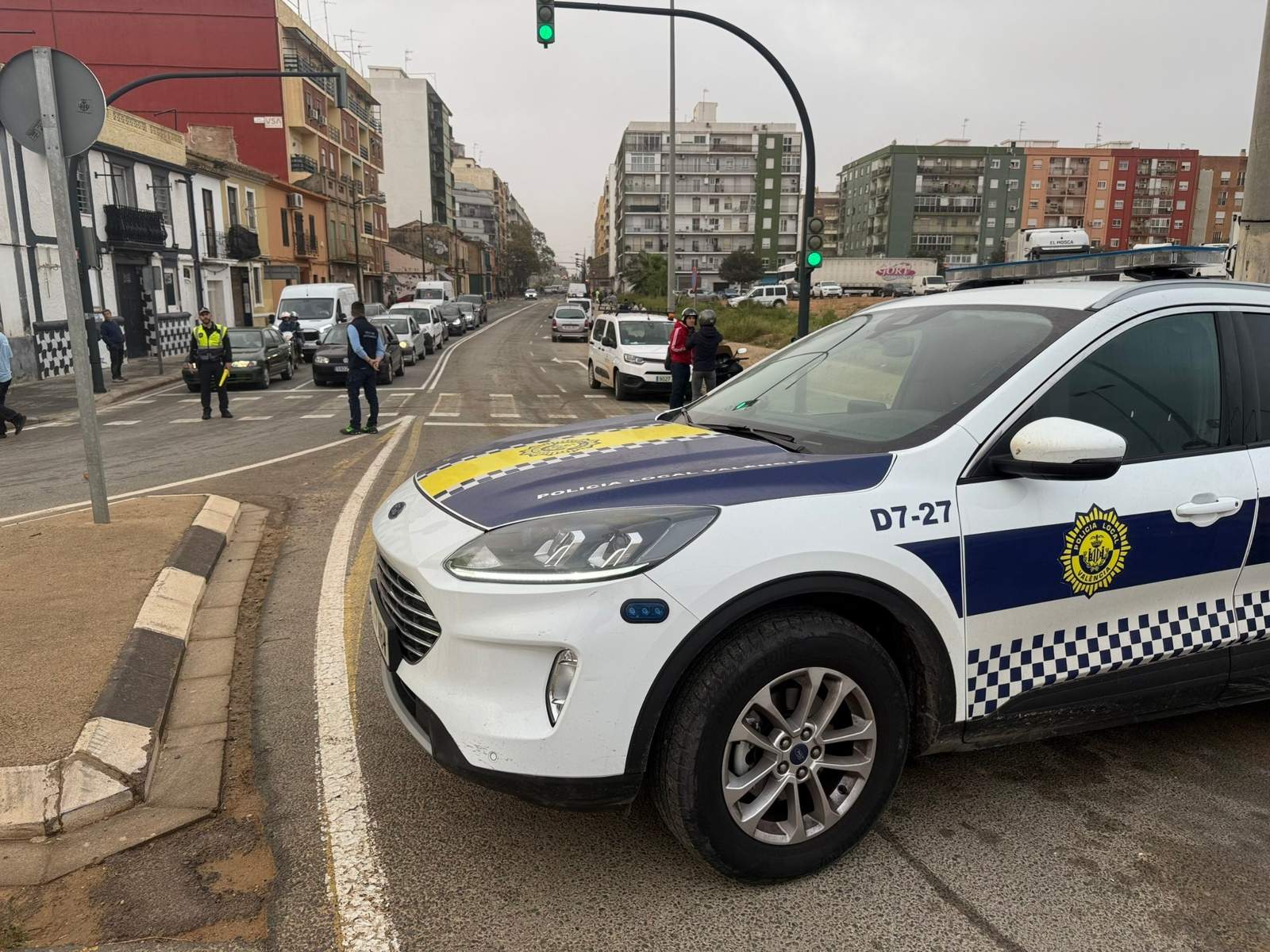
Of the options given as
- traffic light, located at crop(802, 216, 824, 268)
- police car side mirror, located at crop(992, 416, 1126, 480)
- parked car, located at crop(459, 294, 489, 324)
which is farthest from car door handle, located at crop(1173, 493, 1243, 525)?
parked car, located at crop(459, 294, 489, 324)

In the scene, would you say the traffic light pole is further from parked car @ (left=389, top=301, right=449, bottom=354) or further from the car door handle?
parked car @ (left=389, top=301, right=449, bottom=354)

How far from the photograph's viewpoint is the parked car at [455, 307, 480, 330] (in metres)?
47.7

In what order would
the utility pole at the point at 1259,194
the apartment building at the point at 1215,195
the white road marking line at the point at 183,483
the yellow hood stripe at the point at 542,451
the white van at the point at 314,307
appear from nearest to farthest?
the yellow hood stripe at the point at 542,451 < the white road marking line at the point at 183,483 < the utility pole at the point at 1259,194 < the white van at the point at 314,307 < the apartment building at the point at 1215,195

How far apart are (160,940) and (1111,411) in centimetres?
334

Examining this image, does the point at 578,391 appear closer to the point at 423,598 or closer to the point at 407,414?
the point at 407,414

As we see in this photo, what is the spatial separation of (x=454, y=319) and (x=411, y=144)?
59864 millimetres

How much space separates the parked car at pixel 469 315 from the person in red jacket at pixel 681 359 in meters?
33.8

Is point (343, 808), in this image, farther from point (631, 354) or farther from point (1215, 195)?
point (1215, 195)

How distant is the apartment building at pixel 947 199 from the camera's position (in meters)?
123

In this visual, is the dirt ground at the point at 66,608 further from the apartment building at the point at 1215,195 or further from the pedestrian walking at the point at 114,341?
the apartment building at the point at 1215,195

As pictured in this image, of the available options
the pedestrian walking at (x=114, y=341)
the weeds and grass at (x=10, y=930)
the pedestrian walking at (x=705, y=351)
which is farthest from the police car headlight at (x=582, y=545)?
the pedestrian walking at (x=114, y=341)

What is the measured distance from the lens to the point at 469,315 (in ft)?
164

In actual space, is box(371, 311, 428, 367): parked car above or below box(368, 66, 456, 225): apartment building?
Answer: below

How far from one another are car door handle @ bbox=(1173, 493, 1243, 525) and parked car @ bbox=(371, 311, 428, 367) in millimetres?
24925
